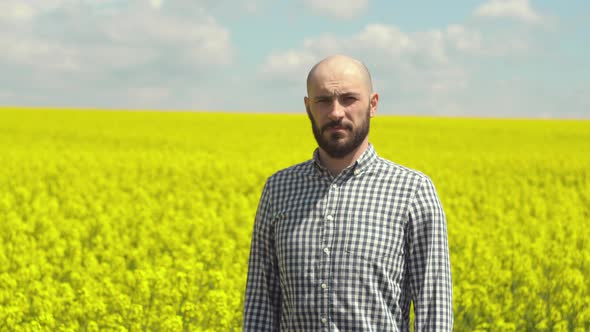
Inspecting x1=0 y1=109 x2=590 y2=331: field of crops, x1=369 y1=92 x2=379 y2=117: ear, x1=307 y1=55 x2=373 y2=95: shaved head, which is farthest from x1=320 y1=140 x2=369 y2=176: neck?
x1=0 y1=109 x2=590 y2=331: field of crops

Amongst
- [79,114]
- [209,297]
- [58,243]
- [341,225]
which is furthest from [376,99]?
[79,114]

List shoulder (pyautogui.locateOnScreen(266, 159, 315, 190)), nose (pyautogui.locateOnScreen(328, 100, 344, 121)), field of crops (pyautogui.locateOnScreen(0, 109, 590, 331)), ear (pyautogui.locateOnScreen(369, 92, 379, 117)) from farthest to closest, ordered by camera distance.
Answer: field of crops (pyautogui.locateOnScreen(0, 109, 590, 331)) < shoulder (pyautogui.locateOnScreen(266, 159, 315, 190)) < ear (pyautogui.locateOnScreen(369, 92, 379, 117)) < nose (pyautogui.locateOnScreen(328, 100, 344, 121))

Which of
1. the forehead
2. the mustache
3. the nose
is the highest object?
the forehead

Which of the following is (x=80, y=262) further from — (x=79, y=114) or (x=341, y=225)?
(x=79, y=114)

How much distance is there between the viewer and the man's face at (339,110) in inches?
105

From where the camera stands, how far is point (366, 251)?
275 centimetres

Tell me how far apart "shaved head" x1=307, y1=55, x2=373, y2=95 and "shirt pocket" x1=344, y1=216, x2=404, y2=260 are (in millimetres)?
496

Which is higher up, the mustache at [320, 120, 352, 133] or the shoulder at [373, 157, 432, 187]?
the mustache at [320, 120, 352, 133]

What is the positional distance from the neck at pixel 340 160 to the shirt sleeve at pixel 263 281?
11.6 inches

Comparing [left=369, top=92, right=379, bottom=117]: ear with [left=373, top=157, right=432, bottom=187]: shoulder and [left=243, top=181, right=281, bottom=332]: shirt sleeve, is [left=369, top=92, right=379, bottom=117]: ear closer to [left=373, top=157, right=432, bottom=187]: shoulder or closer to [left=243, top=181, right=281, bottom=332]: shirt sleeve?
[left=373, top=157, right=432, bottom=187]: shoulder

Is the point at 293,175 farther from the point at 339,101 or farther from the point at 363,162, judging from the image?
the point at 339,101

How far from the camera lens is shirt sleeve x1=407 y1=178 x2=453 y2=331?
107 inches

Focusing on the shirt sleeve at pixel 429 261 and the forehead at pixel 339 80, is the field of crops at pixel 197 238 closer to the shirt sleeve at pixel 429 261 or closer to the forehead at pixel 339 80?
the shirt sleeve at pixel 429 261

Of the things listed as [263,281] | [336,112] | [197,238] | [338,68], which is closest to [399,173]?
[336,112]
